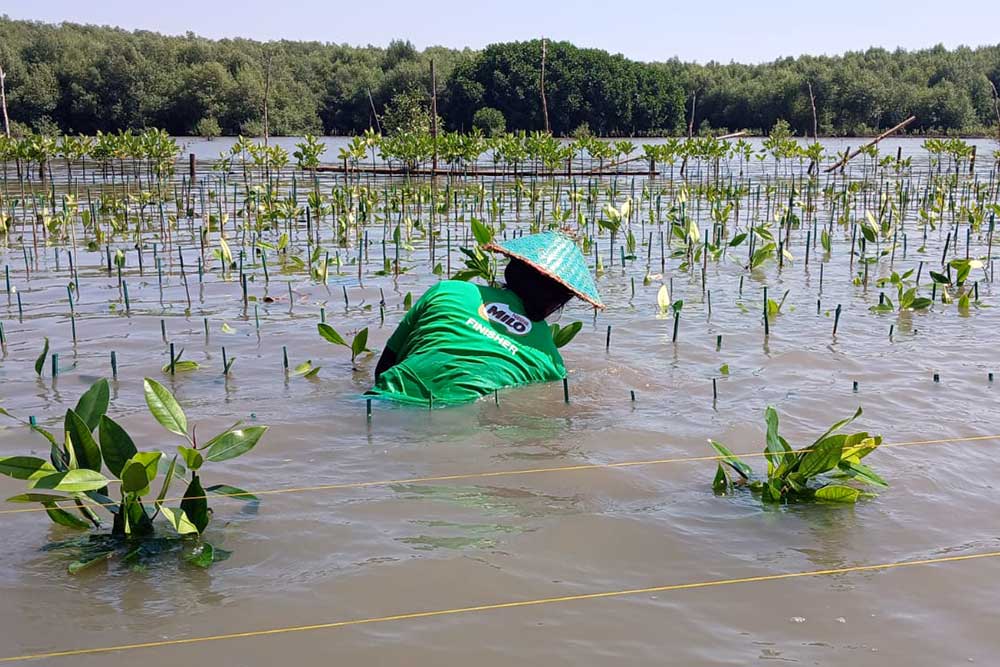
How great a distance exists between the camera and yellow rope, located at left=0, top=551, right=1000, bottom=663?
247cm

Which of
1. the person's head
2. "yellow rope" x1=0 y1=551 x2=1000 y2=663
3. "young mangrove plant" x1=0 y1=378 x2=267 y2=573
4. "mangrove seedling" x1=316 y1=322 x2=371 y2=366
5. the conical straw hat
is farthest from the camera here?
"mangrove seedling" x1=316 y1=322 x2=371 y2=366

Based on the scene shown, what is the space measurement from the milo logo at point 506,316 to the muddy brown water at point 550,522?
0.40 metres

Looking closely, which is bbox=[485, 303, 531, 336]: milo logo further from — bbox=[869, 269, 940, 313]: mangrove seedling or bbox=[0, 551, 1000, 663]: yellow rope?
bbox=[869, 269, 940, 313]: mangrove seedling

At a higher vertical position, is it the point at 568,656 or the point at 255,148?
the point at 255,148

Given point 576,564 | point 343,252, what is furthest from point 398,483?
point 343,252

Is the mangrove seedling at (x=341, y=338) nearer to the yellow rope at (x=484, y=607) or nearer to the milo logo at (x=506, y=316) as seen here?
the milo logo at (x=506, y=316)

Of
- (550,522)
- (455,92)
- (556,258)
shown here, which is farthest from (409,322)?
(455,92)

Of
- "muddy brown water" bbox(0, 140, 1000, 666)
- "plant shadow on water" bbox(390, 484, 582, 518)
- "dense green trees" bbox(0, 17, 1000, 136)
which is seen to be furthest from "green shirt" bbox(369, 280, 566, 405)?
"dense green trees" bbox(0, 17, 1000, 136)

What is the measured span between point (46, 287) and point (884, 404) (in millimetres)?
6174

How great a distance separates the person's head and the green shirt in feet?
0.12

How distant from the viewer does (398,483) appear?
3.64 meters

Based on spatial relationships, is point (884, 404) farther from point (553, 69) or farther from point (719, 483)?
point (553, 69)

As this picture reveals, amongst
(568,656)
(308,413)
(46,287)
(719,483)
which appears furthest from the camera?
(46,287)

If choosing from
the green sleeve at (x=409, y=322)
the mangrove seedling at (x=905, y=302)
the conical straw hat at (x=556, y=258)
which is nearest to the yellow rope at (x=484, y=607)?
the conical straw hat at (x=556, y=258)
